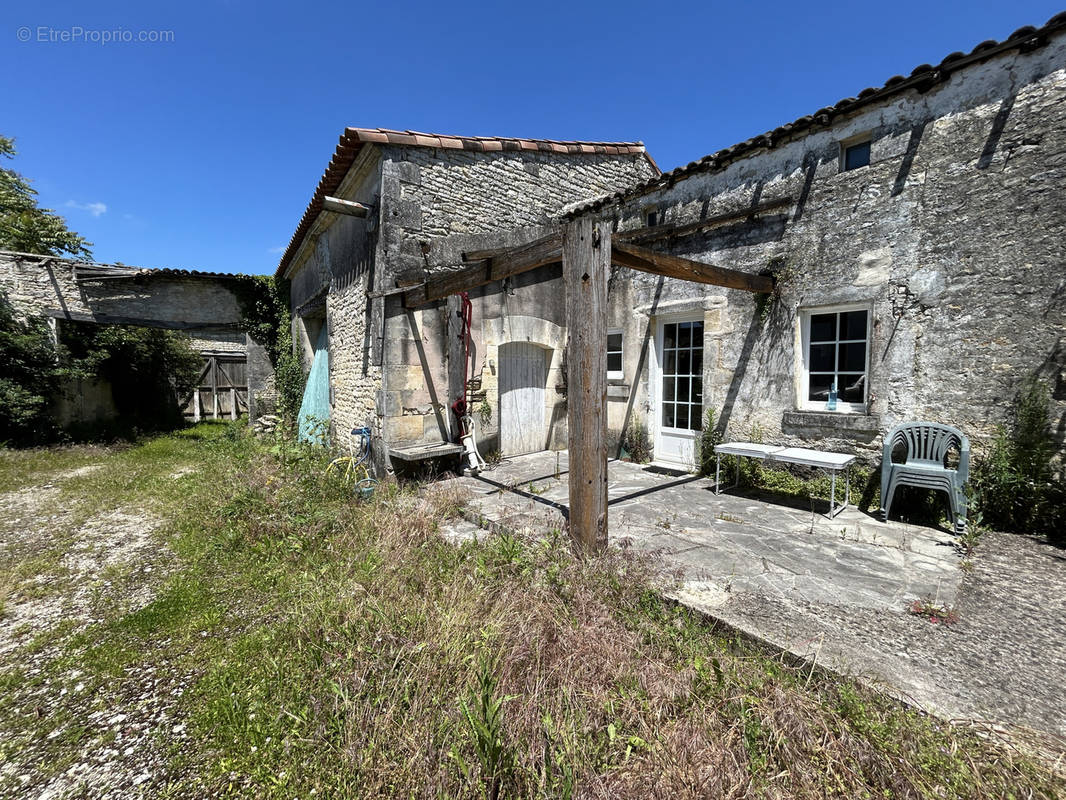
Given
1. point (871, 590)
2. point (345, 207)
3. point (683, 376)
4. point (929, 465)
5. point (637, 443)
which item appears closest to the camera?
point (871, 590)

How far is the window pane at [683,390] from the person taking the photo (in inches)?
258

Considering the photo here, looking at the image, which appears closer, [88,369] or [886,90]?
[886,90]

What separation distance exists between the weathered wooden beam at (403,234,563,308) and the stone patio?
2.33 metres

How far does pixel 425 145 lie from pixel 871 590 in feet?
22.4

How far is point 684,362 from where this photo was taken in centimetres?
657

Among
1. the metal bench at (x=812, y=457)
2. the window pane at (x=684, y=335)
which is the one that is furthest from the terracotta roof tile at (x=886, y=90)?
the metal bench at (x=812, y=457)

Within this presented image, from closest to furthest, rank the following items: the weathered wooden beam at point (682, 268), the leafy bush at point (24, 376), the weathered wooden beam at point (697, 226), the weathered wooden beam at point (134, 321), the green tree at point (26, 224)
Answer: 1. the weathered wooden beam at point (682, 268)
2. the weathered wooden beam at point (697, 226)
3. the leafy bush at point (24, 376)
4. the weathered wooden beam at point (134, 321)
5. the green tree at point (26, 224)

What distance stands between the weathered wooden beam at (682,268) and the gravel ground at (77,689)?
408 cm

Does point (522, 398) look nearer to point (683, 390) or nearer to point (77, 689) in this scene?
point (683, 390)

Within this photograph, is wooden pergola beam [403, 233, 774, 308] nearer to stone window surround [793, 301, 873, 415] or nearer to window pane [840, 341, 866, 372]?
stone window surround [793, 301, 873, 415]

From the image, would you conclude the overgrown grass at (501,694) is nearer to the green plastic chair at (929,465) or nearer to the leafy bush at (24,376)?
the green plastic chair at (929,465)

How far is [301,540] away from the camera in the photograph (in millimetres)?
A: 4160

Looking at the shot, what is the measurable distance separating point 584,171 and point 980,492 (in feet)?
24.1

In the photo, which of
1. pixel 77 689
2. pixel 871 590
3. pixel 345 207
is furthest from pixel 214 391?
pixel 871 590
